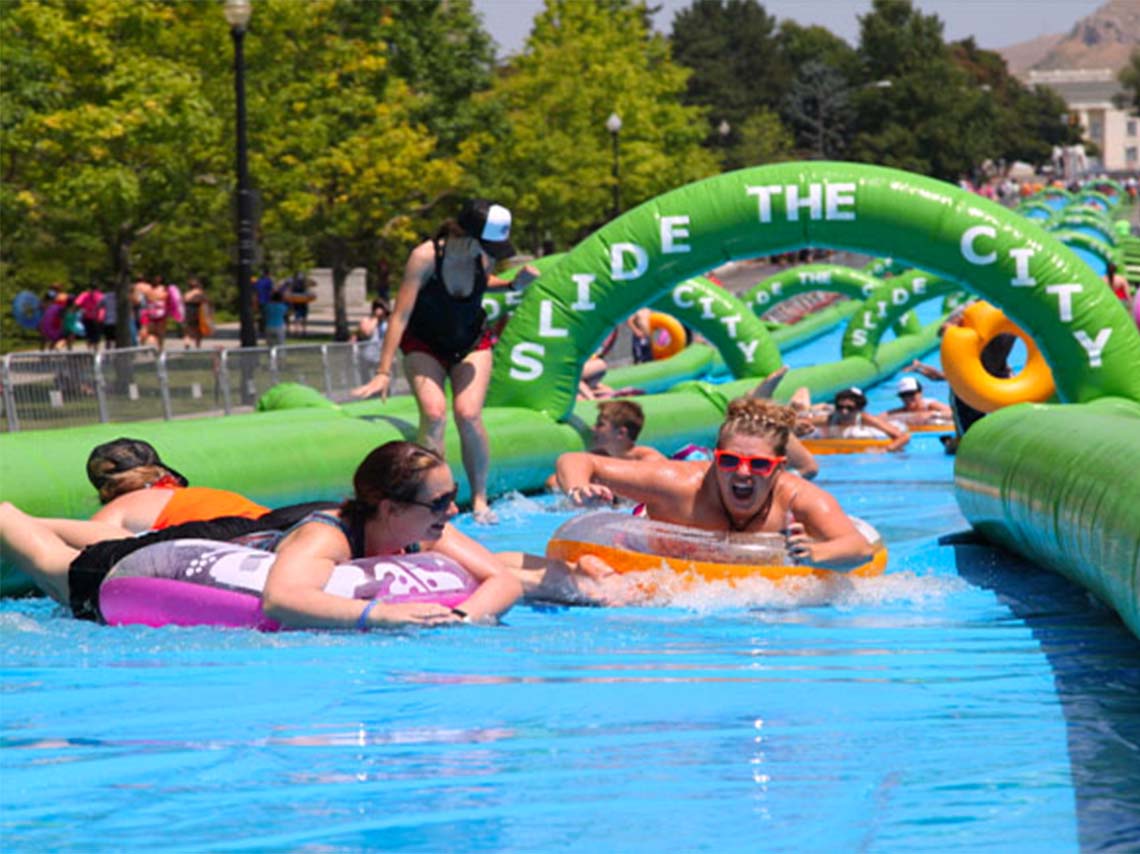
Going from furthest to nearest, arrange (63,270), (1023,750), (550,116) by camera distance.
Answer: (550,116), (63,270), (1023,750)

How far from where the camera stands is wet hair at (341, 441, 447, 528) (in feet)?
19.5

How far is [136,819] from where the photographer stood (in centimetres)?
417

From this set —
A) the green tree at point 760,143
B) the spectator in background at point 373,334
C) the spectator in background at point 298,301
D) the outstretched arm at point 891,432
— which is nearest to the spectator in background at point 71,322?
the spectator in background at point 373,334

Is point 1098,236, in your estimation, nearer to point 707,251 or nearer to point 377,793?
point 707,251

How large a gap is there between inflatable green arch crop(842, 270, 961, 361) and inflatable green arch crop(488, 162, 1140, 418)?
10.4 meters

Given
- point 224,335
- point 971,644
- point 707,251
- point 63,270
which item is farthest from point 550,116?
point 971,644

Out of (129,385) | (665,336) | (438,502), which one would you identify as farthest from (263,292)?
(438,502)

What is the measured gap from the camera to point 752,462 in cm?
699

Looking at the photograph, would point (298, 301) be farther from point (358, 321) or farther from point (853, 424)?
point (853, 424)

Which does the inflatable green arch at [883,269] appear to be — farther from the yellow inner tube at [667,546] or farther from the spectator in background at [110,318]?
the yellow inner tube at [667,546]

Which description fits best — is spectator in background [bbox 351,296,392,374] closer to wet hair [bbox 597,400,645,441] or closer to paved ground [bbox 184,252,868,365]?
paved ground [bbox 184,252,868,365]

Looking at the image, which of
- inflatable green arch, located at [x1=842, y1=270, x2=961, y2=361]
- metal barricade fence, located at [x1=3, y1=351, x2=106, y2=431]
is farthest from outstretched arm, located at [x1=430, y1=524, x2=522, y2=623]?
inflatable green arch, located at [x1=842, y1=270, x2=961, y2=361]

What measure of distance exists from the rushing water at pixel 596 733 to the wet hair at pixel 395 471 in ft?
1.39

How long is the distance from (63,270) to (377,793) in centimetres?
2365
